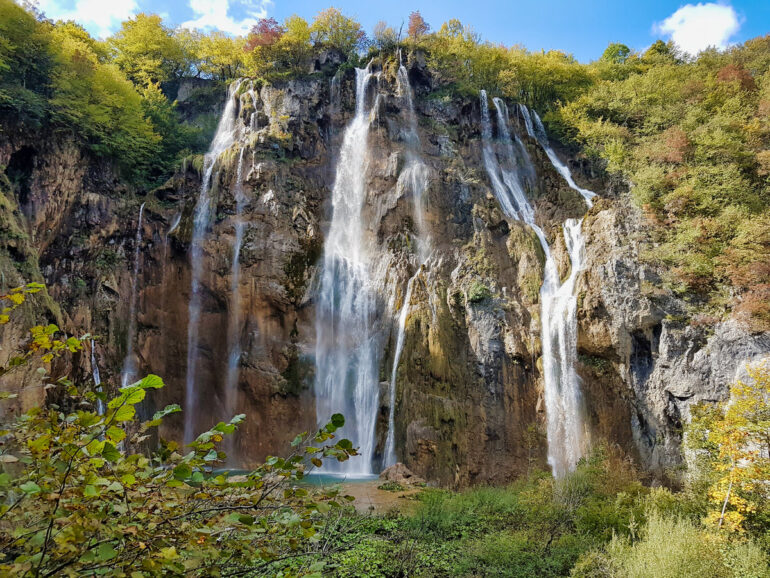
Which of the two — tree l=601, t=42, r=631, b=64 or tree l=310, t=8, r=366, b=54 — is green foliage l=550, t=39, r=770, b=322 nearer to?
tree l=601, t=42, r=631, b=64

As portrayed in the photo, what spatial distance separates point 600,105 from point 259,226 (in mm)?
21248

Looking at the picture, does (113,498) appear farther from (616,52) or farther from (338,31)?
(616,52)

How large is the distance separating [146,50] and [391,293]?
26195 millimetres

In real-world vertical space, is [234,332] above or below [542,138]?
below

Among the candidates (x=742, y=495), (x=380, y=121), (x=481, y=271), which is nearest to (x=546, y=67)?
(x=380, y=121)

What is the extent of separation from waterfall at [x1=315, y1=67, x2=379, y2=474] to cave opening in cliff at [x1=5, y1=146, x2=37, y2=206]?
1271 centimetres

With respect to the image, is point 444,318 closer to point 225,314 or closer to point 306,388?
point 306,388

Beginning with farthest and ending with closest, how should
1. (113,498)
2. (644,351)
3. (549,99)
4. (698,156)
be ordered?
(549,99)
(698,156)
(644,351)
(113,498)

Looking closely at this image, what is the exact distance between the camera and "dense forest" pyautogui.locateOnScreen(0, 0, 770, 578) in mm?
2016

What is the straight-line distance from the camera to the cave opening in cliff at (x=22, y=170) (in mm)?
18844

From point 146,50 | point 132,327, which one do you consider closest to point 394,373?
point 132,327

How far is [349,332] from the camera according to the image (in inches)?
808

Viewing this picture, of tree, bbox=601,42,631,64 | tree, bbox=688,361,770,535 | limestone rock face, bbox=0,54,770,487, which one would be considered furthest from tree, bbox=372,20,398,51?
tree, bbox=688,361,770,535

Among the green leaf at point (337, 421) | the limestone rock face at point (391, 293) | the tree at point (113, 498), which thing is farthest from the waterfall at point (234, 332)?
the green leaf at point (337, 421)
